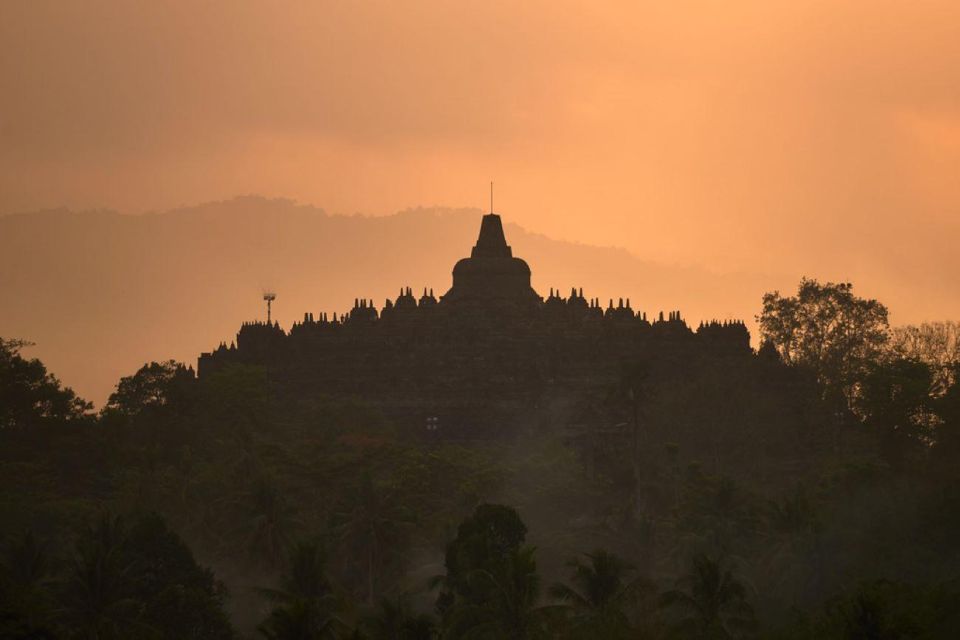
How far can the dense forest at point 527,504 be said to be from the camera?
11031 cm

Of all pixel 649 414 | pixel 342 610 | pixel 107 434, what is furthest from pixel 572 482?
pixel 342 610

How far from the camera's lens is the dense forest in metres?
110

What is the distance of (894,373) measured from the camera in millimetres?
150875

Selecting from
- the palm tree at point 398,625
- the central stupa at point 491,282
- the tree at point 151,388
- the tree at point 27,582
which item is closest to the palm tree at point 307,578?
the palm tree at point 398,625

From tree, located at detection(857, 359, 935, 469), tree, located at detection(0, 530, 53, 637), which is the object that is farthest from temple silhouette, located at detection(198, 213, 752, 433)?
tree, located at detection(0, 530, 53, 637)

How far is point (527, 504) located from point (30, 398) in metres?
31.7

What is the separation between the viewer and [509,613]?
107562 millimetres

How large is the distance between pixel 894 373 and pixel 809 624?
1699 inches

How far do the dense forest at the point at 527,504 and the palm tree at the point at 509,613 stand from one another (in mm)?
109

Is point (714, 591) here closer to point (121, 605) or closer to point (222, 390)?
point (121, 605)

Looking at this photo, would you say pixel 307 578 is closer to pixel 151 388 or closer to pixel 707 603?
pixel 707 603

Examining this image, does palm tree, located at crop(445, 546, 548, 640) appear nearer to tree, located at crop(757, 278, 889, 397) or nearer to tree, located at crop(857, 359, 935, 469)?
tree, located at crop(857, 359, 935, 469)

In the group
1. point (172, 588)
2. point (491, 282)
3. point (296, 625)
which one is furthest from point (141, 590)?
point (491, 282)

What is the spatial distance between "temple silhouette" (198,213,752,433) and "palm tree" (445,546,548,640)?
67.1 meters
